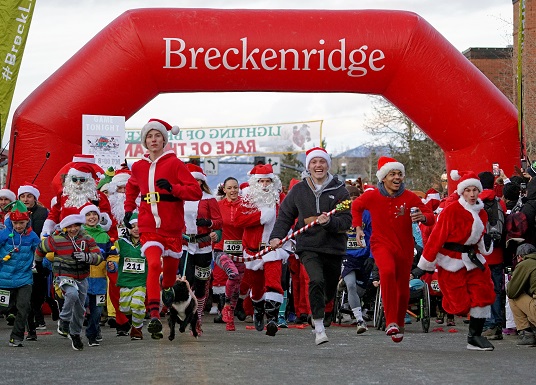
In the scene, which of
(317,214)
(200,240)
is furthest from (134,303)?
(317,214)

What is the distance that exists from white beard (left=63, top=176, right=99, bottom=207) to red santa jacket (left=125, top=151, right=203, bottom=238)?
1315 millimetres

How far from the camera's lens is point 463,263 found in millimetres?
11547

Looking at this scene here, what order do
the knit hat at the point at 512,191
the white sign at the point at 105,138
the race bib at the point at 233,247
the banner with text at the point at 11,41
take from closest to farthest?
the knit hat at the point at 512,191
the race bib at the point at 233,247
the banner with text at the point at 11,41
the white sign at the point at 105,138

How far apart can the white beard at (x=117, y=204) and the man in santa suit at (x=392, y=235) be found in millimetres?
4049

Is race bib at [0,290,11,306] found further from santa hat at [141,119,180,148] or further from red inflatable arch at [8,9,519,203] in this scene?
red inflatable arch at [8,9,519,203]

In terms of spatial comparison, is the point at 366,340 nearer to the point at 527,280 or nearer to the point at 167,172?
the point at 527,280

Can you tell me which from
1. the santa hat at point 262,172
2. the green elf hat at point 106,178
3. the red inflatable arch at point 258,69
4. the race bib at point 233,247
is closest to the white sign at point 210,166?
the red inflatable arch at point 258,69

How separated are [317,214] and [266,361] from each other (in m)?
2.16

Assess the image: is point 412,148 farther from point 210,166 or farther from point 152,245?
point 152,245

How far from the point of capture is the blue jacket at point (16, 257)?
12680 millimetres

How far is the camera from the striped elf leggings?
12750 mm

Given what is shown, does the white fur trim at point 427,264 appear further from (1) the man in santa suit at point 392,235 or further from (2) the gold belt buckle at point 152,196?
(2) the gold belt buckle at point 152,196

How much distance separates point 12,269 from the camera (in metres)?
12.7

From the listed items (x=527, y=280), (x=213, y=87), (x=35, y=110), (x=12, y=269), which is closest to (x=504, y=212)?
(x=527, y=280)
